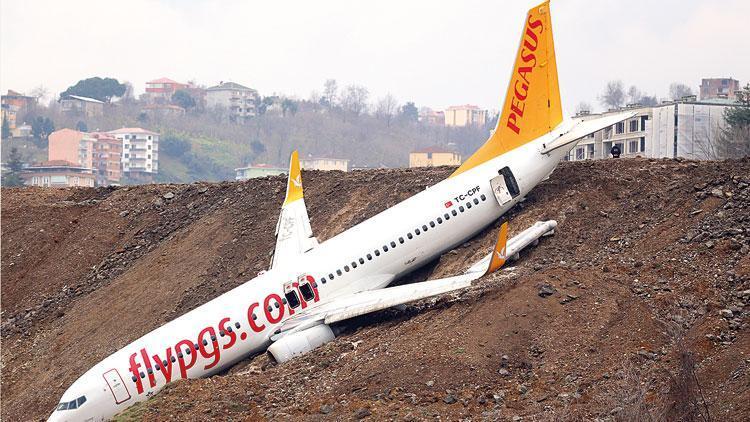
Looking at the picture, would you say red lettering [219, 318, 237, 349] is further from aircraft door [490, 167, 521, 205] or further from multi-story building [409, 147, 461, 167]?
multi-story building [409, 147, 461, 167]

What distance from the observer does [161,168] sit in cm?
A: 19962

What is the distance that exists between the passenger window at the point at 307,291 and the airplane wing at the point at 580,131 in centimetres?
1174

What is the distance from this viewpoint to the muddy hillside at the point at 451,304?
93.9 ft

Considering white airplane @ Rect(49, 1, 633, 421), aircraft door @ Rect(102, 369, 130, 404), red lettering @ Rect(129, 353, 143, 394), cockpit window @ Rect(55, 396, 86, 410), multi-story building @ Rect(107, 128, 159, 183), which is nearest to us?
cockpit window @ Rect(55, 396, 86, 410)

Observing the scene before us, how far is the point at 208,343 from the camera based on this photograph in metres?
37.6

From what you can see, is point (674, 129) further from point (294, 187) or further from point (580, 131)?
point (294, 187)

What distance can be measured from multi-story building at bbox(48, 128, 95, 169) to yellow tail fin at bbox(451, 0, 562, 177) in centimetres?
15452

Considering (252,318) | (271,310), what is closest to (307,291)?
(271,310)

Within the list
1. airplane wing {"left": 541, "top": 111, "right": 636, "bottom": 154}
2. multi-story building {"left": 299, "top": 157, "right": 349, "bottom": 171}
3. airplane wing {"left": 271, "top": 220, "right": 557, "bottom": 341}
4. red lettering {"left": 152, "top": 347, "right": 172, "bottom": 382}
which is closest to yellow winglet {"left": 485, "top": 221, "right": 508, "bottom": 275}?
airplane wing {"left": 271, "top": 220, "right": 557, "bottom": 341}

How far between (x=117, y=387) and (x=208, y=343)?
344 centimetres

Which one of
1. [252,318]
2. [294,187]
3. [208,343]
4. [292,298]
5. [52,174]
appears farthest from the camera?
[52,174]

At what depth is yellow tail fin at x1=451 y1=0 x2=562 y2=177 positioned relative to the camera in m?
45.3

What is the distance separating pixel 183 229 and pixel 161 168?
5875 inches

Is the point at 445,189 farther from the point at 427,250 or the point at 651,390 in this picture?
the point at 651,390
